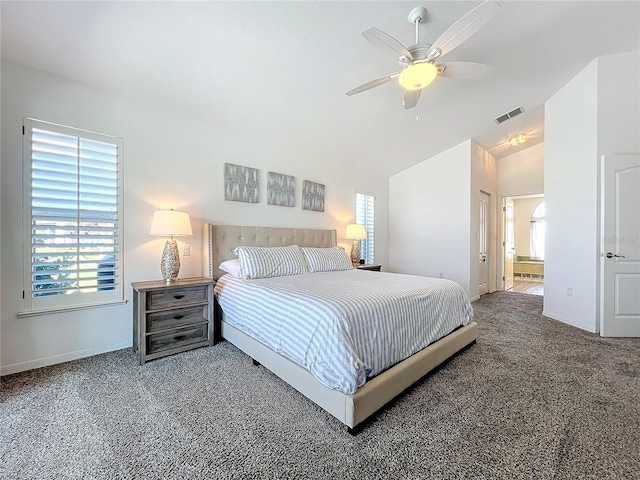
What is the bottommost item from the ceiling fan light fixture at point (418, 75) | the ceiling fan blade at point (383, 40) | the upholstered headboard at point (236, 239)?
the upholstered headboard at point (236, 239)

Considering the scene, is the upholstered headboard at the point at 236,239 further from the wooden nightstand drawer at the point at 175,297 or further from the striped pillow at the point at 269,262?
the wooden nightstand drawer at the point at 175,297

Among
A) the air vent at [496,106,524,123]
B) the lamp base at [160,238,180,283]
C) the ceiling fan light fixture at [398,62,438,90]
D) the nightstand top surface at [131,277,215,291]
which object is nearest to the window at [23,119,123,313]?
the nightstand top surface at [131,277,215,291]

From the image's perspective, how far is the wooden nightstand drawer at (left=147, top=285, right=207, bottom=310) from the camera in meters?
2.62

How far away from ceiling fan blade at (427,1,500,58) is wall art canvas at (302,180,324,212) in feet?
8.65

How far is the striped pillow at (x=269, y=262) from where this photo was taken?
304cm

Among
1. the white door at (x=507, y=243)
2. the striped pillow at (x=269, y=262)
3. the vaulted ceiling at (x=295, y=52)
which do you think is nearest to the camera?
the vaulted ceiling at (x=295, y=52)

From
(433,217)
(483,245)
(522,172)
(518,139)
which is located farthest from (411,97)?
(522,172)

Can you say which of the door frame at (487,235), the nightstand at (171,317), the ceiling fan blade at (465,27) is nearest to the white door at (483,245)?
the door frame at (487,235)

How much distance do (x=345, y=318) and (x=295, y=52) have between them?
229 cm

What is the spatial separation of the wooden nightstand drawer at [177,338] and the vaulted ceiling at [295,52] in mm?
2373

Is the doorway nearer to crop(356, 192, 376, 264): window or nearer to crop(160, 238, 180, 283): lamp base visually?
crop(356, 192, 376, 264): window

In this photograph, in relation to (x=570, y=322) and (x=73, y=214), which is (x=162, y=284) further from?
(x=570, y=322)

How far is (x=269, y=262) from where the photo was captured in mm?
3182

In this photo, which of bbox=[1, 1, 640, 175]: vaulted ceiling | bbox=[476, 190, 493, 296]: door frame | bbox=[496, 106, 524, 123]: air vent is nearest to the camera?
bbox=[1, 1, 640, 175]: vaulted ceiling
